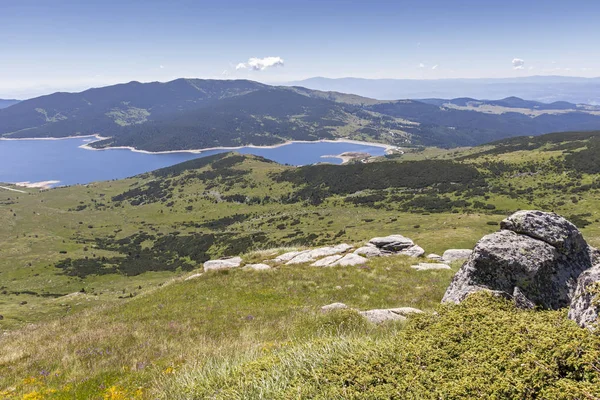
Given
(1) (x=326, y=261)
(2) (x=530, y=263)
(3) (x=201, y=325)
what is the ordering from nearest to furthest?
(2) (x=530, y=263) < (3) (x=201, y=325) < (1) (x=326, y=261)

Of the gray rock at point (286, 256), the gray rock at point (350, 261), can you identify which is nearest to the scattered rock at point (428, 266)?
the gray rock at point (350, 261)

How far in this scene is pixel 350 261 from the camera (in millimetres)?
31297

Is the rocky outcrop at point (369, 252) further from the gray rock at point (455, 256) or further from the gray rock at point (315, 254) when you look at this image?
the gray rock at point (455, 256)

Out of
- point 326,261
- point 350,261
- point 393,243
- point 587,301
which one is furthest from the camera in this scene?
point 393,243

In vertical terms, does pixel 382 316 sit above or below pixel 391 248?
above

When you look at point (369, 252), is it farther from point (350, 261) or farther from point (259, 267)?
point (259, 267)

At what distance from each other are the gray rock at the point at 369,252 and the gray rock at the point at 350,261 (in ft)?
8.98

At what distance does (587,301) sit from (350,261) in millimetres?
24306

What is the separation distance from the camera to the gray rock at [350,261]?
30.7 metres

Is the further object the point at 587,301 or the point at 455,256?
the point at 455,256

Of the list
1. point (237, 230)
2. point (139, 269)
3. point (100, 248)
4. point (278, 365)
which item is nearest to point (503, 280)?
point (278, 365)

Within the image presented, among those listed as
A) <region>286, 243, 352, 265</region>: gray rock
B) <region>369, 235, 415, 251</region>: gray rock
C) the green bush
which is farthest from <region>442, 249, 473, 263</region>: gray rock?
the green bush

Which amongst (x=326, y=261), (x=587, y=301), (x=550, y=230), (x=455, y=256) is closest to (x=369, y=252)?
(x=326, y=261)

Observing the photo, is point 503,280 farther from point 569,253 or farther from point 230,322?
point 230,322
